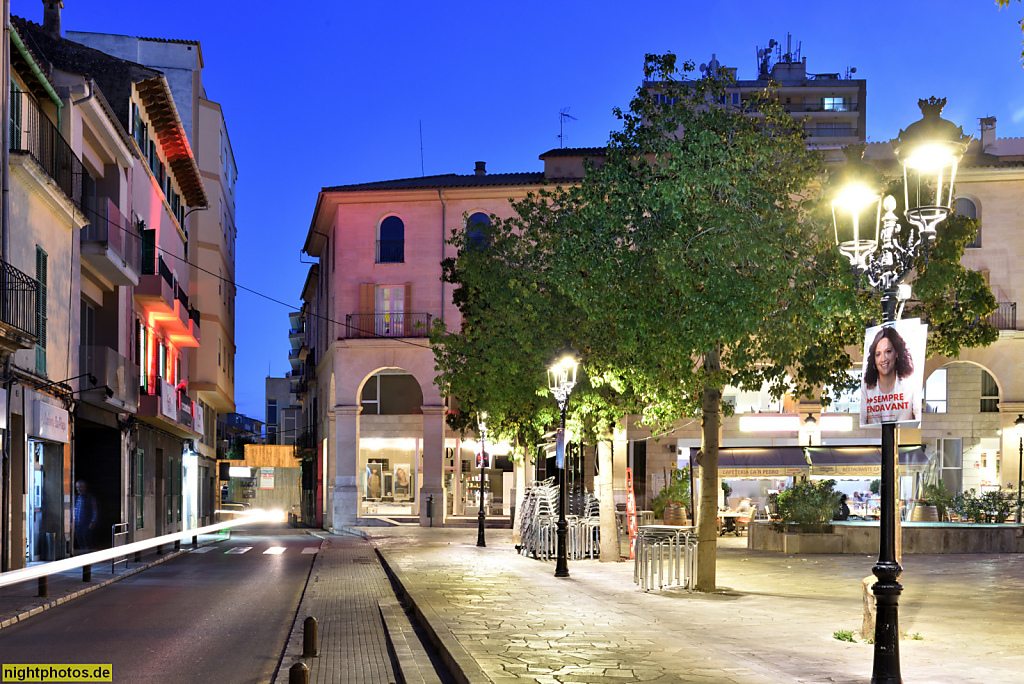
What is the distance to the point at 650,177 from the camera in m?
17.6

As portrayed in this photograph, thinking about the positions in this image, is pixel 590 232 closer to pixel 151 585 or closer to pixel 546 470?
pixel 151 585

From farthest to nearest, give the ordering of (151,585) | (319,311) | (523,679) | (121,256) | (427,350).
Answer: (319,311), (427,350), (121,256), (151,585), (523,679)

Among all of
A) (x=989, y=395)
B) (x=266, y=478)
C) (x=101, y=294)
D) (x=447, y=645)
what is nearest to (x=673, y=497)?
(x=989, y=395)

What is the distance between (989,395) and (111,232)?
31.8 metres

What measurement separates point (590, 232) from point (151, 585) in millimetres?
9969

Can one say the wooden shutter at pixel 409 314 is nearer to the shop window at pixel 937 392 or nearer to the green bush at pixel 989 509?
the shop window at pixel 937 392

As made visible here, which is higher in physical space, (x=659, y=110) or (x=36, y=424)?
(x=659, y=110)

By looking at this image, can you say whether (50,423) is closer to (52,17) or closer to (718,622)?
(718,622)

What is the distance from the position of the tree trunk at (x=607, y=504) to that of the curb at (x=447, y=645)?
22.8 feet

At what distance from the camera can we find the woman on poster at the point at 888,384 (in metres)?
8.37

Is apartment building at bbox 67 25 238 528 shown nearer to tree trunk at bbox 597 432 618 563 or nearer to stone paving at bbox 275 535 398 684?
stone paving at bbox 275 535 398 684

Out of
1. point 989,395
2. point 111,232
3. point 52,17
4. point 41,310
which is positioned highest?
point 52,17

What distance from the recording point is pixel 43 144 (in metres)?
23.3

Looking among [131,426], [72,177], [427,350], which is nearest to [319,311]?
[427,350]
